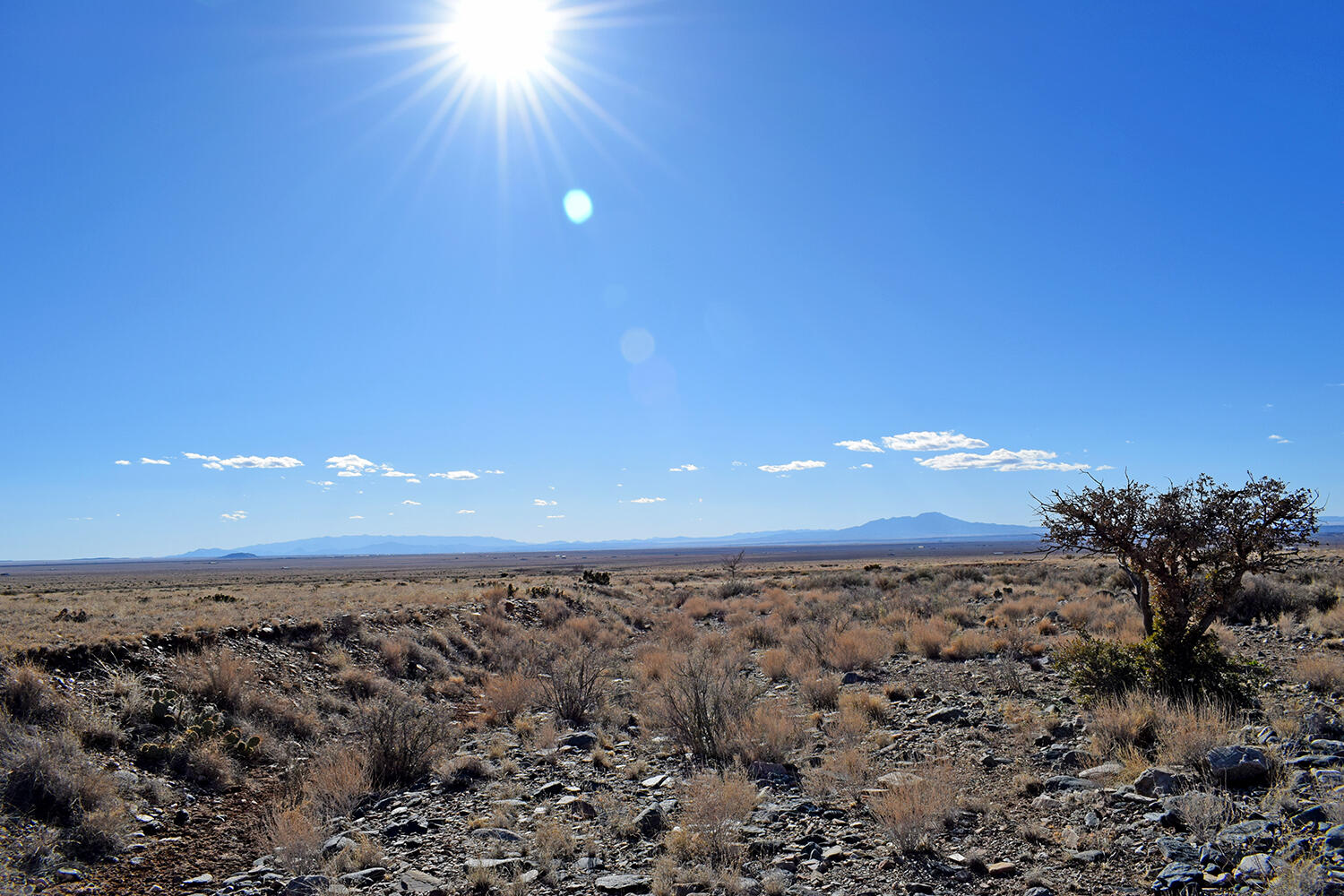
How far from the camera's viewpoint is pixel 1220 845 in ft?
18.4

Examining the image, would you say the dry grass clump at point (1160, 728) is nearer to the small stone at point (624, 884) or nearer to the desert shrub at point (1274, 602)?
the small stone at point (624, 884)

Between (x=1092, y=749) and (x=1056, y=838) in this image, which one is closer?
(x=1056, y=838)

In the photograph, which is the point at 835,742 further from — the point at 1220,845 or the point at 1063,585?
the point at 1063,585

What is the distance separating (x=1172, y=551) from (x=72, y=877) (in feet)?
46.7

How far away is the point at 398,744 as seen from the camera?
10.0 m

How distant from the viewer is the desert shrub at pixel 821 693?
12816 mm

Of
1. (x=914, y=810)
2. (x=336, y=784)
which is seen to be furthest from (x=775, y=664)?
(x=336, y=784)

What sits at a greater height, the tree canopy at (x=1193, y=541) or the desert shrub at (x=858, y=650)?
the tree canopy at (x=1193, y=541)

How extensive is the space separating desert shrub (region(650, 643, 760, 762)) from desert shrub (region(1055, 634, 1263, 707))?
5.28 metres

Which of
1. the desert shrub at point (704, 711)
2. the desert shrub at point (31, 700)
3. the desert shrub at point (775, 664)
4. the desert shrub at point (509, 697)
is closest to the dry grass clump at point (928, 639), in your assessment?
the desert shrub at point (775, 664)

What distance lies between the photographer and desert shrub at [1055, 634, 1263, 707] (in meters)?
9.52

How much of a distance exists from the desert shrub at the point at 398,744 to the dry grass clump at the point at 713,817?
13.2 feet

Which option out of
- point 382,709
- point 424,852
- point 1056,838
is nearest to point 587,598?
point 382,709

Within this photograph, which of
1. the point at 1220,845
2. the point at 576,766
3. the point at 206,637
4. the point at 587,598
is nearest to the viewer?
the point at 1220,845
